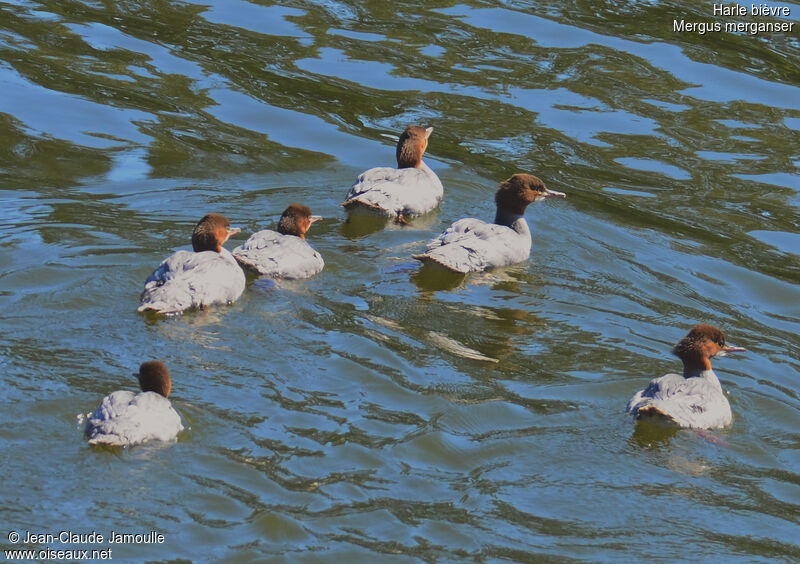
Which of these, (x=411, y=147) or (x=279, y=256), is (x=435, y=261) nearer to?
(x=279, y=256)

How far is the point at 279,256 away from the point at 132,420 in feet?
11.8

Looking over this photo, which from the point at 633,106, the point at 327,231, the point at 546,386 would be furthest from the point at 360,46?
the point at 546,386

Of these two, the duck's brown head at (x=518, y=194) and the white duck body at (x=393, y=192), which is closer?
the duck's brown head at (x=518, y=194)

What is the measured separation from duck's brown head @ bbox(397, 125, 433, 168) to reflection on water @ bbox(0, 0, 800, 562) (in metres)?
0.67

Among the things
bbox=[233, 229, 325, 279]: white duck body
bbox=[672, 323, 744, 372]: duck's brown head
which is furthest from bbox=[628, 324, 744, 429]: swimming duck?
bbox=[233, 229, 325, 279]: white duck body

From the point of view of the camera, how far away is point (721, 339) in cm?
1032

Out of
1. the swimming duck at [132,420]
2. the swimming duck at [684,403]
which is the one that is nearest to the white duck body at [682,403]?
the swimming duck at [684,403]

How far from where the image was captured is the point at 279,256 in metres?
11.7

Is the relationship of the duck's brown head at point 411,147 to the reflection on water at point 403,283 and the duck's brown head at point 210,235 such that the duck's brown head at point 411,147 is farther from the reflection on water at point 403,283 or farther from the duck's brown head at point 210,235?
the duck's brown head at point 210,235

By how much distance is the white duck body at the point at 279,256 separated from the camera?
11.7 metres

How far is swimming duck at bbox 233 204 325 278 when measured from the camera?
11695 mm

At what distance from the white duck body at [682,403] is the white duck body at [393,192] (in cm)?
474

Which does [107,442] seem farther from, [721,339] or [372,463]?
[721,339]

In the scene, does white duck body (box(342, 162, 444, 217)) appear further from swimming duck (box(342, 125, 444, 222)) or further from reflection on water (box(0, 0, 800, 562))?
reflection on water (box(0, 0, 800, 562))
